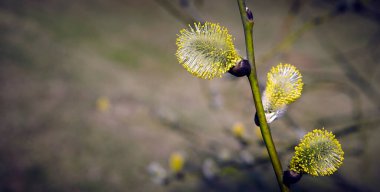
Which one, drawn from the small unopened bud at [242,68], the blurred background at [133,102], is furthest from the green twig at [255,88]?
the blurred background at [133,102]

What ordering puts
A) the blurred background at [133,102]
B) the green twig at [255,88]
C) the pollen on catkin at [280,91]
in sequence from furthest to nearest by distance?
the blurred background at [133,102], the pollen on catkin at [280,91], the green twig at [255,88]

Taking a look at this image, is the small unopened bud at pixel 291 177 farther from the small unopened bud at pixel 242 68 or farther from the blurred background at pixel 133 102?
the blurred background at pixel 133 102

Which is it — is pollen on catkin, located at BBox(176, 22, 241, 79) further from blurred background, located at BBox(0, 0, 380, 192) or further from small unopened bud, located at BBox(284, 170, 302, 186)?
blurred background, located at BBox(0, 0, 380, 192)

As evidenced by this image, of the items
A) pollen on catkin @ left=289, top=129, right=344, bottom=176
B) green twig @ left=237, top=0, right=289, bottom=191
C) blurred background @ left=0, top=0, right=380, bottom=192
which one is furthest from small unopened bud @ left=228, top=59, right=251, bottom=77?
blurred background @ left=0, top=0, right=380, bottom=192

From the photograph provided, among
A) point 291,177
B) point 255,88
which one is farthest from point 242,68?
point 291,177

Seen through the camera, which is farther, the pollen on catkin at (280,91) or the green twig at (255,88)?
the pollen on catkin at (280,91)

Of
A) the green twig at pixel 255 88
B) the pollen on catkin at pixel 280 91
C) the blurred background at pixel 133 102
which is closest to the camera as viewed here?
the green twig at pixel 255 88
